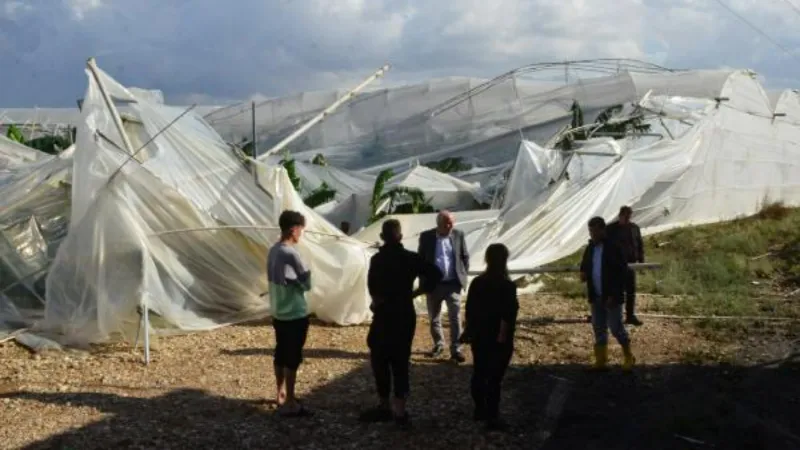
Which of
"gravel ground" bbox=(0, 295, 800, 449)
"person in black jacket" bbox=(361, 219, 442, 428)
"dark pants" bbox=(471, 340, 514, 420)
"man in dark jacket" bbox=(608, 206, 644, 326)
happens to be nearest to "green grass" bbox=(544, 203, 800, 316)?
"man in dark jacket" bbox=(608, 206, 644, 326)

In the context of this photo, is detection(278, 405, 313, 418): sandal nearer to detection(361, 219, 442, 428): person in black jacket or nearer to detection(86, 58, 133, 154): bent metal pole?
detection(361, 219, 442, 428): person in black jacket

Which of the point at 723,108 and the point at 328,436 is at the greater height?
the point at 723,108

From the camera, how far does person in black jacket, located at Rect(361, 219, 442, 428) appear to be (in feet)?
23.8

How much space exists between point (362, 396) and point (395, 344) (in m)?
1.36

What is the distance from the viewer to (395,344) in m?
7.24

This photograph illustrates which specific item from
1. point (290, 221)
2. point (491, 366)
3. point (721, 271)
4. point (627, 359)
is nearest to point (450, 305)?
point (627, 359)

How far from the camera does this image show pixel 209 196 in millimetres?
12172

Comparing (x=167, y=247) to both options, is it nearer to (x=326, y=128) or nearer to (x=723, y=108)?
(x=723, y=108)

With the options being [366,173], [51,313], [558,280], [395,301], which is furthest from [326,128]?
[395,301]

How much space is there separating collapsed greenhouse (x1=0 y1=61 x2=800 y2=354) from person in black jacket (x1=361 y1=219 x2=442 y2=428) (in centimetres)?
395

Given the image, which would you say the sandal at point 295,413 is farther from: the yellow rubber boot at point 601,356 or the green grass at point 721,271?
the green grass at point 721,271

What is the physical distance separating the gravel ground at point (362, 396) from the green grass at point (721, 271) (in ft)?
6.09

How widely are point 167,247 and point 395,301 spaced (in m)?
4.89

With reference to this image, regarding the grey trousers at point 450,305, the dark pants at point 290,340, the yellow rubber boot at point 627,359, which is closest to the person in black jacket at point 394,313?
the dark pants at point 290,340
